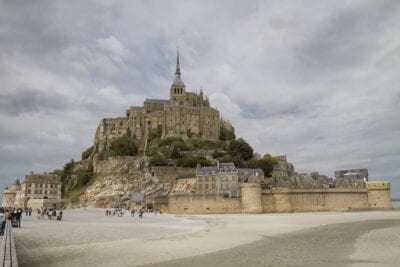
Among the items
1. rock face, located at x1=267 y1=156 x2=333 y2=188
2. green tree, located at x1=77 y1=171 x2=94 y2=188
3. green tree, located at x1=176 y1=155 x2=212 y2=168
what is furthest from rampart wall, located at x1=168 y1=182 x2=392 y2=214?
green tree, located at x1=77 y1=171 x2=94 y2=188

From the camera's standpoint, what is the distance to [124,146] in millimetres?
75000

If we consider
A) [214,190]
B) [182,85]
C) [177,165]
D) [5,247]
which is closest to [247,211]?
[214,190]

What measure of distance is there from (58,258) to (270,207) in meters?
41.3

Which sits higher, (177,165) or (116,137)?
(116,137)

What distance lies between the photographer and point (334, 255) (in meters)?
13.8

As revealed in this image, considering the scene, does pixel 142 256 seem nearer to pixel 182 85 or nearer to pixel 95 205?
pixel 95 205

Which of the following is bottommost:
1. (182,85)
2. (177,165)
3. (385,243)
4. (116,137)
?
(385,243)

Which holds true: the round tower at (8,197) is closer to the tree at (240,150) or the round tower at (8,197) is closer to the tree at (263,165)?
the tree at (240,150)

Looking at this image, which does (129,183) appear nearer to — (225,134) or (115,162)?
(115,162)

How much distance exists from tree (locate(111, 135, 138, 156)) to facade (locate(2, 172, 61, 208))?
12.9 m

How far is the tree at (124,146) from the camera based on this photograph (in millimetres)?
74250

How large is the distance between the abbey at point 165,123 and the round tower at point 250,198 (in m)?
31.8

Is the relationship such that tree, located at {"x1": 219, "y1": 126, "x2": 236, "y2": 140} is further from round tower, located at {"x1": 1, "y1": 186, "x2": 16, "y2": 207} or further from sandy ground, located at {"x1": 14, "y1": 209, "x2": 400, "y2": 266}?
sandy ground, located at {"x1": 14, "y1": 209, "x2": 400, "y2": 266}

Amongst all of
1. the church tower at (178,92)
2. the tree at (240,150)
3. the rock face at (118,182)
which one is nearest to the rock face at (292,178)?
the tree at (240,150)
